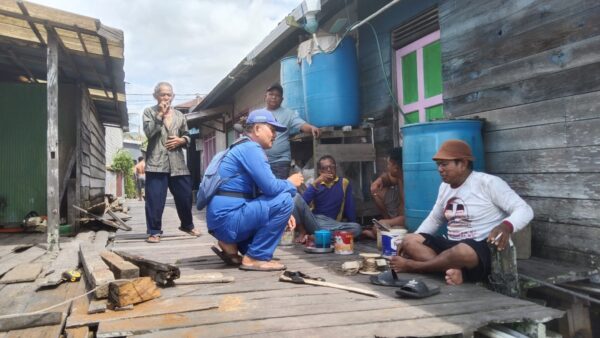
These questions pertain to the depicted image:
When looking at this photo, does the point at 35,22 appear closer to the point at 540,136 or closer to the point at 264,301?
the point at 264,301

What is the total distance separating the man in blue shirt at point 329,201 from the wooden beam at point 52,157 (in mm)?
2478

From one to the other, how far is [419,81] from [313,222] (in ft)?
6.41

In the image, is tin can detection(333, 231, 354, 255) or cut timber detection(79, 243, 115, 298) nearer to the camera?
cut timber detection(79, 243, 115, 298)

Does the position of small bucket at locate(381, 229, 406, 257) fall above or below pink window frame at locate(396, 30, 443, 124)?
below

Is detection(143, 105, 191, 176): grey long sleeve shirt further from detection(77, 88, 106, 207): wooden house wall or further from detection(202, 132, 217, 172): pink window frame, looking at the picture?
detection(202, 132, 217, 172): pink window frame

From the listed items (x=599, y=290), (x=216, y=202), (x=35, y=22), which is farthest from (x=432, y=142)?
(x=35, y=22)

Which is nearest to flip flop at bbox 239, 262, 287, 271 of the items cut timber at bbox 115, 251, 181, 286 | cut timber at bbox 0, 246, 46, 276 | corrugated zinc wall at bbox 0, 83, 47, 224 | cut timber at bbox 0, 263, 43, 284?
cut timber at bbox 115, 251, 181, 286

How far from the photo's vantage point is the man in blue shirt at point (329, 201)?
4754 millimetres

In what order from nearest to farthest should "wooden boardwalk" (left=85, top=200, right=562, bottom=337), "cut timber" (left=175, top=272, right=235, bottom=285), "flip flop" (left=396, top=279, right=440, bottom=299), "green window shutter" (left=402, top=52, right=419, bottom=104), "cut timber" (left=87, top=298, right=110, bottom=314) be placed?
"wooden boardwalk" (left=85, top=200, right=562, bottom=337) → "cut timber" (left=87, top=298, right=110, bottom=314) → "flip flop" (left=396, top=279, right=440, bottom=299) → "cut timber" (left=175, top=272, right=235, bottom=285) → "green window shutter" (left=402, top=52, right=419, bottom=104)

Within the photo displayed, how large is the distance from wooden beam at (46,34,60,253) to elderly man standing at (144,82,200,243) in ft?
2.90

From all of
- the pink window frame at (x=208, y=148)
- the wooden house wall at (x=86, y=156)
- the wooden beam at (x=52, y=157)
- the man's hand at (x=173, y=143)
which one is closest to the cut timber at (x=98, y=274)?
the wooden beam at (x=52, y=157)

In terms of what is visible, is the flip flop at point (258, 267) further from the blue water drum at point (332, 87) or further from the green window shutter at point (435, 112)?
the blue water drum at point (332, 87)

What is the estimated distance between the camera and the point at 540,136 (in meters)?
3.36

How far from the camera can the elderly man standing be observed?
16.3 ft
